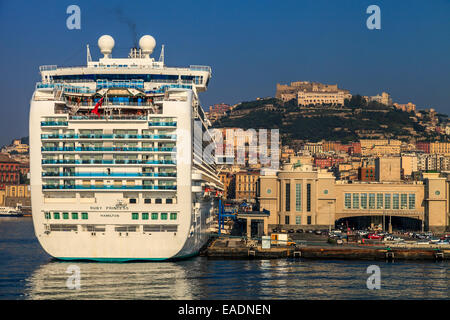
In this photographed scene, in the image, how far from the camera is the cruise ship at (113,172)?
4119 centimetres

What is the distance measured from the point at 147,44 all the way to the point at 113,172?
11.4m

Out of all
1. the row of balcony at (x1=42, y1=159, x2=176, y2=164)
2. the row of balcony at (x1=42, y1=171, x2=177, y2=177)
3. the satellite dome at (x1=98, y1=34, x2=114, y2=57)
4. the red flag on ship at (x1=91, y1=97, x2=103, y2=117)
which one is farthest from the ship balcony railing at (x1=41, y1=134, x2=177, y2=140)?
the satellite dome at (x1=98, y1=34, x2=114, y2=57)

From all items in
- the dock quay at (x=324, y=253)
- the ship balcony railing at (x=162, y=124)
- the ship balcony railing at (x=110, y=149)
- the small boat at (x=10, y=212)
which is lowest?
the dock quay at (x=324, y=253)

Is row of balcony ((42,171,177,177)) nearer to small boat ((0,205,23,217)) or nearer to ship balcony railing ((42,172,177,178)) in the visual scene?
ship balcony railing ((42,172,177,178))

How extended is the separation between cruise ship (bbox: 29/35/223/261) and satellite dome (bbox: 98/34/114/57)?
649cm

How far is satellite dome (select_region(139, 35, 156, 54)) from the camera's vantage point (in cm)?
4991

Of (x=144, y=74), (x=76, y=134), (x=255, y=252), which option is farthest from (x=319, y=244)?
(x=76, y=134)

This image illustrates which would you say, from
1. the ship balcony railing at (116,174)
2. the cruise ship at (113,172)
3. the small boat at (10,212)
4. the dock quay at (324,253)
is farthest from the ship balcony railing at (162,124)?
the small boat at (10,212)

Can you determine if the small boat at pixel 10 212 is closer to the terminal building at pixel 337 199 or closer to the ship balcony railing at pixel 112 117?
the terminal building at pixel 337 199

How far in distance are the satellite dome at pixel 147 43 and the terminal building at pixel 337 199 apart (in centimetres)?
3144

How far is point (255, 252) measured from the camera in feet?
171

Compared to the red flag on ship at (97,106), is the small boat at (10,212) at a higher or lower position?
lower

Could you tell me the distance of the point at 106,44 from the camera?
4941 cm
